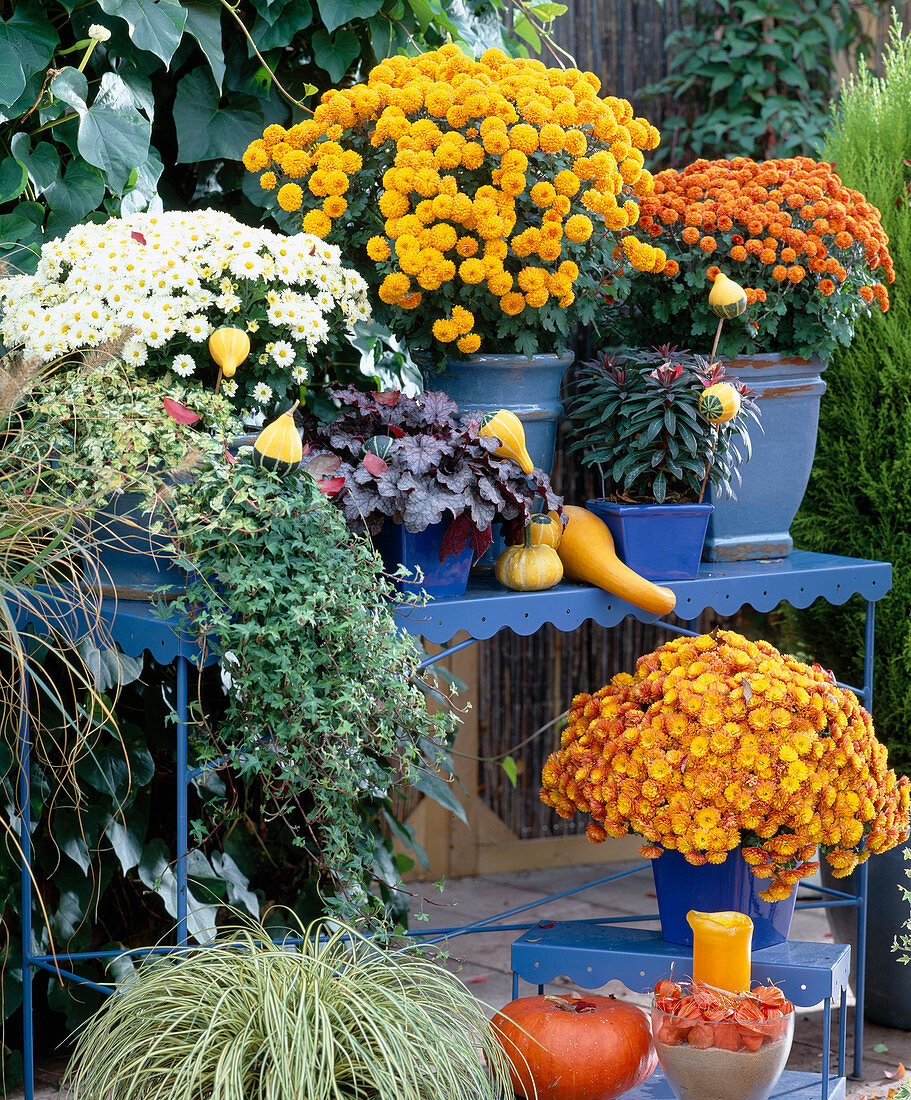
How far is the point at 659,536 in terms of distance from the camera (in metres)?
1.99

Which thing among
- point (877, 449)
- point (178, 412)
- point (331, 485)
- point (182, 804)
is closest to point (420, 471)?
point (331, 485)

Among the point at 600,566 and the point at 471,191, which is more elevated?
the point at 471,191

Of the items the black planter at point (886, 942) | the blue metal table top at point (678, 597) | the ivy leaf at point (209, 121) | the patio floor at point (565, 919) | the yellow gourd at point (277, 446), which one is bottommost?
the patio floor at point (565, 919)

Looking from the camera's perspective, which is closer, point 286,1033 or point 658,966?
point 286,1033

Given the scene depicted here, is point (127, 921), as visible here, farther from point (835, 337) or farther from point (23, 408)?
point (835, 337)

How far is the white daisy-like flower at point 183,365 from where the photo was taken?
5.58 ft

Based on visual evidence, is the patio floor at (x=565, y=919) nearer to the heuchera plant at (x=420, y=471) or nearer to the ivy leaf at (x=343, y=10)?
the heuchera plant at (x=420, y=471)

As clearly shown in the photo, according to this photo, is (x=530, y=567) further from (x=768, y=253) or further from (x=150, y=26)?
(x=150, y=26)

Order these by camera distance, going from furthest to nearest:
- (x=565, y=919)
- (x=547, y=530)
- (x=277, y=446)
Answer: (x=565, y=919)
(x=547, y=530)
(x=277, y=446)

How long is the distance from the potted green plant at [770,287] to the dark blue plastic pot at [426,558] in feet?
1.71

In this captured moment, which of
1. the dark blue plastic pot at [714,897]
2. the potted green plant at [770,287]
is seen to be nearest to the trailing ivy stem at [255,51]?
the potted green plant at [770,287]

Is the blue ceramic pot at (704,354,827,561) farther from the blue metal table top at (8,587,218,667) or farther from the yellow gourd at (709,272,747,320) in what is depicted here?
the blue metal table top at (8,587,218,667)

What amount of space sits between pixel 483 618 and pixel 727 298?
660 millimetres

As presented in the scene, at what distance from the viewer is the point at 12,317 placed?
1791 mm
